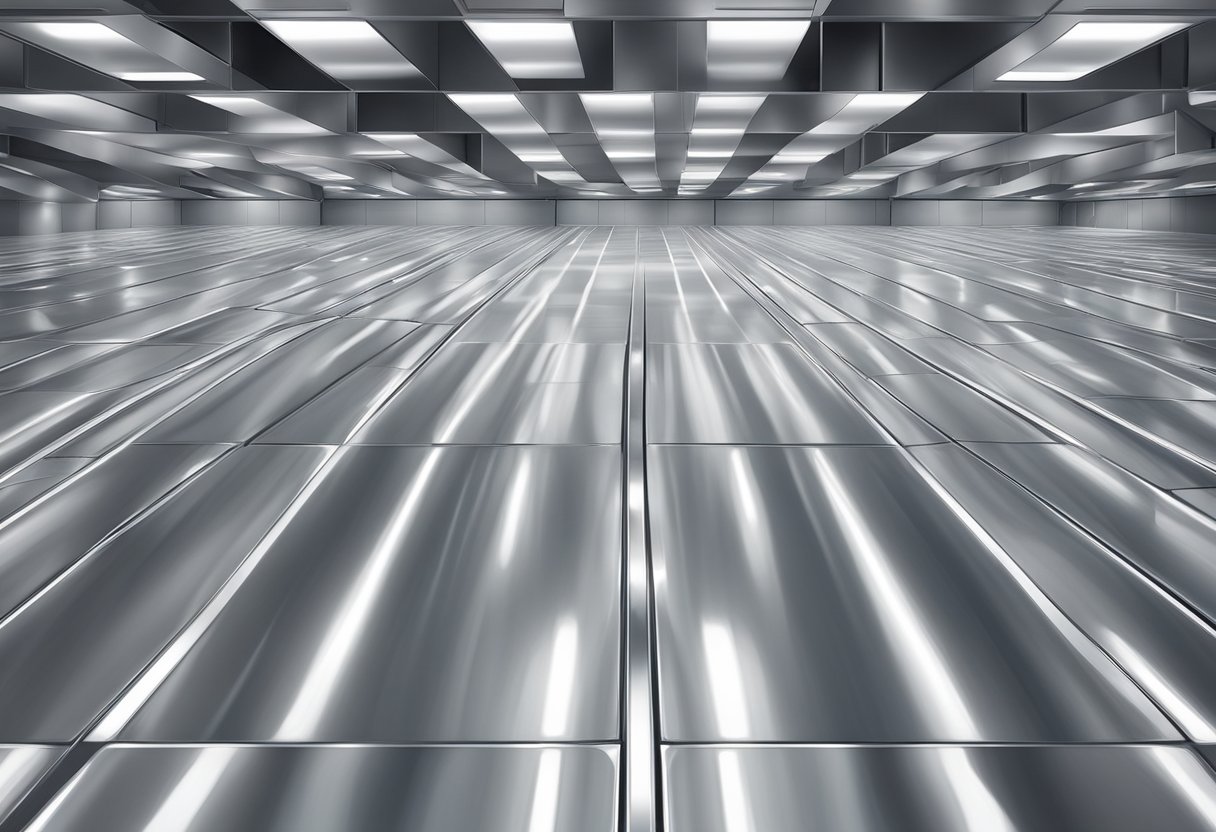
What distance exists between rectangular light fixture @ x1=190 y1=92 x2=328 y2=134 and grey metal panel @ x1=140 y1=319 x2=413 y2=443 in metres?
5.81

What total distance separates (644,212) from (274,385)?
77.4 feet

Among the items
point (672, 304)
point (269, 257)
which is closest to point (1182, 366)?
point (672, 304)

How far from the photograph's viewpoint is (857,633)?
1.65 m

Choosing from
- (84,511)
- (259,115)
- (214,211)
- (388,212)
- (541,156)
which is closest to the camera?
(84,511)

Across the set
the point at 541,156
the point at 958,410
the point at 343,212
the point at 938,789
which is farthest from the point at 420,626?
the point at 343,212

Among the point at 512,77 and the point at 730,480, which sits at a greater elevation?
the point at 512,77

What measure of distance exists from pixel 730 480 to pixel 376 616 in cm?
109

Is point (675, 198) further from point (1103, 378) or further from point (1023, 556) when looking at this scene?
point (1023, 556)

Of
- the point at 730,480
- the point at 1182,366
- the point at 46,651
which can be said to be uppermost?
the point at 1182,366

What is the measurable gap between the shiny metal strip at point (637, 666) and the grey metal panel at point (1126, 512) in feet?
3.36

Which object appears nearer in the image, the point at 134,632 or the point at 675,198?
the point at 134,632

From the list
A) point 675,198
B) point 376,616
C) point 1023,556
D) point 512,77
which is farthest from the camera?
point 675,198

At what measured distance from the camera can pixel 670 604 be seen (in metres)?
1.75

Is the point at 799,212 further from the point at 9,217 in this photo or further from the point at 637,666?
the point at 637,666
